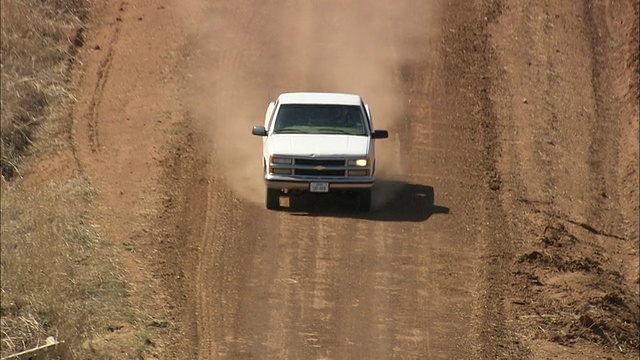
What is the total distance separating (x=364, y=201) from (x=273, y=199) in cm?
148

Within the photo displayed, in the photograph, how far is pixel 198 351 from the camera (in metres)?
14.3

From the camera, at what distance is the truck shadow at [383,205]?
18562mm

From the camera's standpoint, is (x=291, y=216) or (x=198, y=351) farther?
(x=291, y=216)

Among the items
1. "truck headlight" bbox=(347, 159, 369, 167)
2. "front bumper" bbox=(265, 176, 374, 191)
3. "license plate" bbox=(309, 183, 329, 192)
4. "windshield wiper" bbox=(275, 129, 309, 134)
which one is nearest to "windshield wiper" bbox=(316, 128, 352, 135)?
"windshield wiper" bbox=(275, 129, 309, 134)

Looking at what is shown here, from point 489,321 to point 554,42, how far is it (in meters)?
12.1

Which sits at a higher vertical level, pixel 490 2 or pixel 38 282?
pixel 490 2

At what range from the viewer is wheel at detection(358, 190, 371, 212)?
18344 millimetres

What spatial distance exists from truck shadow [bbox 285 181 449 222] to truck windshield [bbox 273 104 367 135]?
1.23m

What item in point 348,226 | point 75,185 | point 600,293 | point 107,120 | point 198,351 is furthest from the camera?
point 107,120

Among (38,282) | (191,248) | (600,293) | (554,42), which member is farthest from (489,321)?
(554,42)

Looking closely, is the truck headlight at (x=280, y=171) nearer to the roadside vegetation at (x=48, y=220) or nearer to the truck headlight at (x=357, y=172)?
the truck headlight at (x=357, y=172)

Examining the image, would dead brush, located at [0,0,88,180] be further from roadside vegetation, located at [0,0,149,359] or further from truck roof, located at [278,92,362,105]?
truck roof, located at [278,92,362,105]

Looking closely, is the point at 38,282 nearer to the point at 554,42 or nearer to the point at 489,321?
the point at 489,321

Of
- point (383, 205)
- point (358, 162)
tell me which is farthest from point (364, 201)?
point (358, 162)
